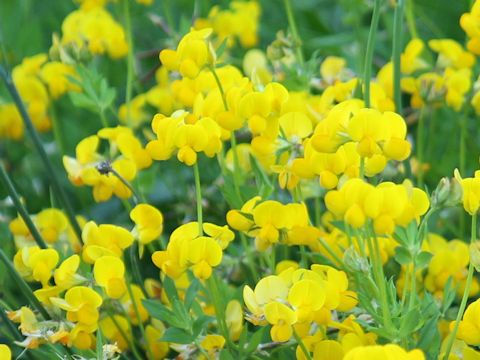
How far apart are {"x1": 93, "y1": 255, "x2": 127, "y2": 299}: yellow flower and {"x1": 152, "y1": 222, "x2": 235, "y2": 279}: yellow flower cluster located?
0.18 feet

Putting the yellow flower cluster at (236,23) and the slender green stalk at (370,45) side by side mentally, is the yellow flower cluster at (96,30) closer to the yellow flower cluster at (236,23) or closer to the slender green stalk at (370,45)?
the yellow flower cluster at (236,23)

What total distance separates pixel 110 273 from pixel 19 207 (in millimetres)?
197

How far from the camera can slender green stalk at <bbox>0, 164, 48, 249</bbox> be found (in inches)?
55.3

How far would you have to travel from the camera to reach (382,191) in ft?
3.48

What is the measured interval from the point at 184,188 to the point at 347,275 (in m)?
0.78

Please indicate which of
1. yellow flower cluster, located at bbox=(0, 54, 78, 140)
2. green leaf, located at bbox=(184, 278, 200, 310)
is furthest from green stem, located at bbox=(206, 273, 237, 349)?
yellow flower cluster, located at bbox=(0, 54, 78, 140)

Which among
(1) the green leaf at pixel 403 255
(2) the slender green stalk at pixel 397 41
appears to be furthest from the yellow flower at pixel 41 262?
(2) the slender green stalk at pixel 397 41

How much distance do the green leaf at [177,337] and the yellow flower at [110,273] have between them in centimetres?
9

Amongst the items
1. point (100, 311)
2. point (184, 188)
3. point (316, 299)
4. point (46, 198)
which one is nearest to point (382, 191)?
point (316, 299)

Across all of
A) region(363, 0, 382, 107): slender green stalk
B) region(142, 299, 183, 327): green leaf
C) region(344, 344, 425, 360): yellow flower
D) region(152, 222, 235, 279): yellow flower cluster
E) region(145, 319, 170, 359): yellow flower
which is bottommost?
region(145, 319, 170, 359): yellow flower

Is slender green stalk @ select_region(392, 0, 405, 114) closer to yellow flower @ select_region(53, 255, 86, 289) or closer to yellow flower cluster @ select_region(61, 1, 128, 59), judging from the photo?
yellow flower @ select_region(53, 255, 86, 289)

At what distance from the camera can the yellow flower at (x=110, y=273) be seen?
1292 mm

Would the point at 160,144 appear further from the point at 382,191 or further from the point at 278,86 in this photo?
the point at 382,191

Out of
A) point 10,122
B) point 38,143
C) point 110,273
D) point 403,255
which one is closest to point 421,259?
point 403,255
